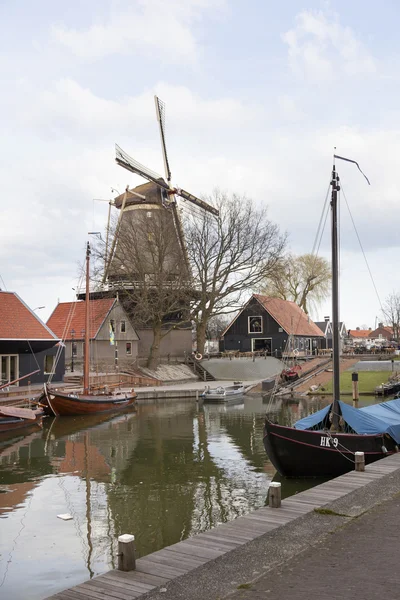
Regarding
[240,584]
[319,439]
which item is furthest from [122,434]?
[240,584]

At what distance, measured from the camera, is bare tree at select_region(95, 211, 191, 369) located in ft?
154

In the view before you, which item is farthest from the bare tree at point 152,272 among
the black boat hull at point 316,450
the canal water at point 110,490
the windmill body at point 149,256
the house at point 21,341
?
the black boat hull at point 316,450

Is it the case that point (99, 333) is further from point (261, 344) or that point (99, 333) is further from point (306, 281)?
point (306, 281)

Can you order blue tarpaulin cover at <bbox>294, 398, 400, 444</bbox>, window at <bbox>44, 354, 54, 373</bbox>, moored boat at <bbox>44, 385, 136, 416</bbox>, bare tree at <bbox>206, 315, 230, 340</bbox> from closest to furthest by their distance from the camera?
blue tarpaulin cover at <bbox>294, 398, 400, 444</bbox> → moored boat at <bbox>44, 385, 136, 416</bbox> → window at <bbox>44, 354, 54, 373</bbox> → bare tree at <bbox>206, 315, 230, 340</bbox>

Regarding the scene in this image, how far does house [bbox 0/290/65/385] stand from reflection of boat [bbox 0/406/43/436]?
6.82 metres

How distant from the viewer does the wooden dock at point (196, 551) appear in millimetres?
7578

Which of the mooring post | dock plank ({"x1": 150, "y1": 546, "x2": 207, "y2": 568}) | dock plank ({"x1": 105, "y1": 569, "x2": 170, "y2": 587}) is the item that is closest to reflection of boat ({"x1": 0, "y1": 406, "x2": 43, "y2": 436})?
the mooring post

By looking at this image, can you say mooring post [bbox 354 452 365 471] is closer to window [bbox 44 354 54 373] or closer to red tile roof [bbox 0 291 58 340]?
red tile roof [bbox 0 291 58 340]

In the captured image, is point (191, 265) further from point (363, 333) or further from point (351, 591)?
point (363, 333)

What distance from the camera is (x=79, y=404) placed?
3153cm

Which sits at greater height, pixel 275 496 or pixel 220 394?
pixel 275 496

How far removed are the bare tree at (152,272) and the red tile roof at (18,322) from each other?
37.0 ft

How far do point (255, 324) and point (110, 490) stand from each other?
152ft

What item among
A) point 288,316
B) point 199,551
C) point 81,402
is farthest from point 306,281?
point 199,551
